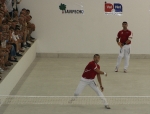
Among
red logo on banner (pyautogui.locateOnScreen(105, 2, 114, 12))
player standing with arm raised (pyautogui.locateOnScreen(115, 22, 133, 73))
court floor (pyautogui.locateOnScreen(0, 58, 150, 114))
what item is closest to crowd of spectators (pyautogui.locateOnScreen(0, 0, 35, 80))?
court floor (pyautogui.locateOnScreen(0, 58, 150, 114))

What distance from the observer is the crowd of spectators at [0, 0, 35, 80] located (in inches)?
587

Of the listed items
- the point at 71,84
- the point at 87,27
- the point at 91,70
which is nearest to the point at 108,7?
the point at 87,27

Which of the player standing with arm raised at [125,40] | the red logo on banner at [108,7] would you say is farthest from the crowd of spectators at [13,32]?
the player standing with arm raised at [125,40]

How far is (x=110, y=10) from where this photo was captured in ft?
67.6

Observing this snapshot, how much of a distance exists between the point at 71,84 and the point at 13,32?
2.97 meters

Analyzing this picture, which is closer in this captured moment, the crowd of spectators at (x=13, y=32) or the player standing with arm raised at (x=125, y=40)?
the crowd of spectators at (x=13, y=32)

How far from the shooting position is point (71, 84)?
622 inches

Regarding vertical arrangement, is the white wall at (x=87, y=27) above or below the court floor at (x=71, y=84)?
above

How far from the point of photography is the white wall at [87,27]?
Result: 20531mm

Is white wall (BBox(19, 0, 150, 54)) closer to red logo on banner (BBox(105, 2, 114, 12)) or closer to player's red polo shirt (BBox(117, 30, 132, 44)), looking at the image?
red logo on banner (BBox(105, 2, 114, 12))

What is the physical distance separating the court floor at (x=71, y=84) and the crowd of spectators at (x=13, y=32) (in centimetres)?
90

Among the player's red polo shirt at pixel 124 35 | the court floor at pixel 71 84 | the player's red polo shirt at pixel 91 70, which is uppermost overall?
the player's red polo shirt at pixel 124 35

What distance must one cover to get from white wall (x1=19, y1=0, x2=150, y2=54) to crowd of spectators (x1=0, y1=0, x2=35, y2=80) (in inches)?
25.6

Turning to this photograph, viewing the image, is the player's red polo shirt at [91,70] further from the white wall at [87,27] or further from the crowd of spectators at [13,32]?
the white wall at [87,27]
